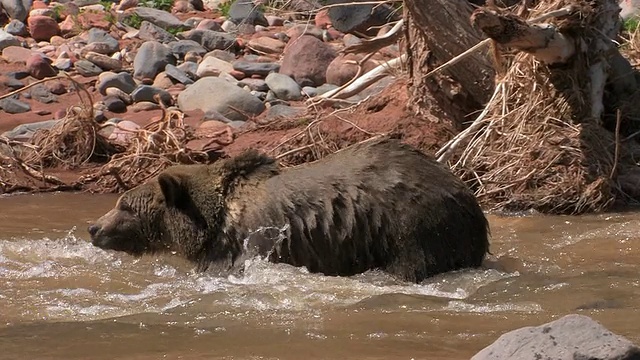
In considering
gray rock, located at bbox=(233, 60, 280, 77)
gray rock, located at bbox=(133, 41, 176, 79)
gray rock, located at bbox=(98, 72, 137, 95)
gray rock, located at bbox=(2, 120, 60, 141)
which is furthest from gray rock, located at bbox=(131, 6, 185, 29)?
gray rock, located at bbox=(2, 120, 60, 141)

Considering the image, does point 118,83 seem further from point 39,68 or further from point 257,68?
point 257,68

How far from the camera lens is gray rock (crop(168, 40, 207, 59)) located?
16844mm

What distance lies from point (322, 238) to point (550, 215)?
3.18 m

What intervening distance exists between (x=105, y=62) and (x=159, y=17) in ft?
8.01

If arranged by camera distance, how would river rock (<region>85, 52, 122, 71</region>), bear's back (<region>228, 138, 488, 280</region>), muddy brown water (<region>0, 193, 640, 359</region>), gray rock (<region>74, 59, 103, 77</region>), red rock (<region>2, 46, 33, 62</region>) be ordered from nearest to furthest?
1. muddy brown water (<region>0, 193, 640, 359</region>)
2. bear's back (<region>228, 138, 488, 280</region>)
3. gray rock (<region>74, 59, 103, 77</region>)
4. river rock (<region>85, 52, 122, 71</region>)
5. red rock (<region>2, 46, 33, 62</region>)

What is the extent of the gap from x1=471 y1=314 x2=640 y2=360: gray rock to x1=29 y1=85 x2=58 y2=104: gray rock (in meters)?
11.4

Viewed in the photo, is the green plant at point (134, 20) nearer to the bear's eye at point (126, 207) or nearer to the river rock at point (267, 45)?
the river rock at point (267, 45)

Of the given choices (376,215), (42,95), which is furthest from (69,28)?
(376,215)

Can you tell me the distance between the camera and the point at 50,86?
15547mm

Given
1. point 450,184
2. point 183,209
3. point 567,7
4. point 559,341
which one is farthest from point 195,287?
point 567,7

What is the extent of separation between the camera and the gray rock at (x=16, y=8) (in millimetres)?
18594

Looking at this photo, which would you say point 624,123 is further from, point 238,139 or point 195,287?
point 195,287

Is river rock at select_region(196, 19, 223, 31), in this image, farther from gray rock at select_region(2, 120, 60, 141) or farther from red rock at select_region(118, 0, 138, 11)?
gray rock at select_region(2, 120, 60, 141)

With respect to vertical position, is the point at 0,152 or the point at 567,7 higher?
the point at 567,7
